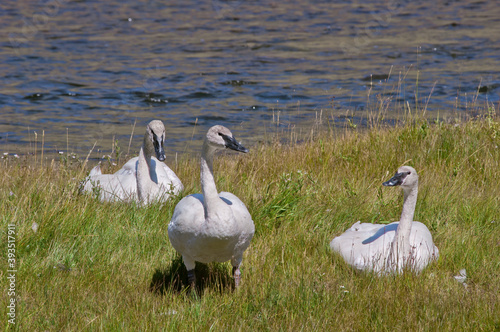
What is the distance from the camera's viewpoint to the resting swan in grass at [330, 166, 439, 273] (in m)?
5.35

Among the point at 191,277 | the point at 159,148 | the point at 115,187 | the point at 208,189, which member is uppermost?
the point at 208,189

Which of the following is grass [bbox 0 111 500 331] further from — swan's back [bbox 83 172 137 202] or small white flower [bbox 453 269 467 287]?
swan's back [bbox 83 172 137 202]

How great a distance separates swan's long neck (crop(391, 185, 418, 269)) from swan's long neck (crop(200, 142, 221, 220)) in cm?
163


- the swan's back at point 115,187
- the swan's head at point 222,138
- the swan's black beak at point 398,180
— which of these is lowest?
the swan's back at point 115,187

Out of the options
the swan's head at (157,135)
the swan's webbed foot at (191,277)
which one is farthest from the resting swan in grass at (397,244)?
the swan's head at (157,135)

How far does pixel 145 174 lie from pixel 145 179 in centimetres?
9

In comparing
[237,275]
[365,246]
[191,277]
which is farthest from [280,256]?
[191,277]

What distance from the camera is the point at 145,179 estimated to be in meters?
7.64

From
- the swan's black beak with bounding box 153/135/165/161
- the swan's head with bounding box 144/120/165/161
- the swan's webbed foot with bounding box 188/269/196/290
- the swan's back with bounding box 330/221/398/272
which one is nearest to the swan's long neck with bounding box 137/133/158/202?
the swan's head with bounding box 144/120/165/161

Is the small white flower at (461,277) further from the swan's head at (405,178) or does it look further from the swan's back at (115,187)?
the swan's back at (115,187)

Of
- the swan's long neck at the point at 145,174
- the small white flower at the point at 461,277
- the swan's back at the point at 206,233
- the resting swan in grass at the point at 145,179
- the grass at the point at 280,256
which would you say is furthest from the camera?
the swan's long neck at the point at 145,174

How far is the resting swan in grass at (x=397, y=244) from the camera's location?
535cm

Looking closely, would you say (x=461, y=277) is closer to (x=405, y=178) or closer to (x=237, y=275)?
(x=405, y=178)

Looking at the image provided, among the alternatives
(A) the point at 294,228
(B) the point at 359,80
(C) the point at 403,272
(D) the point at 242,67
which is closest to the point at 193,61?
(D) the point at 242,67
